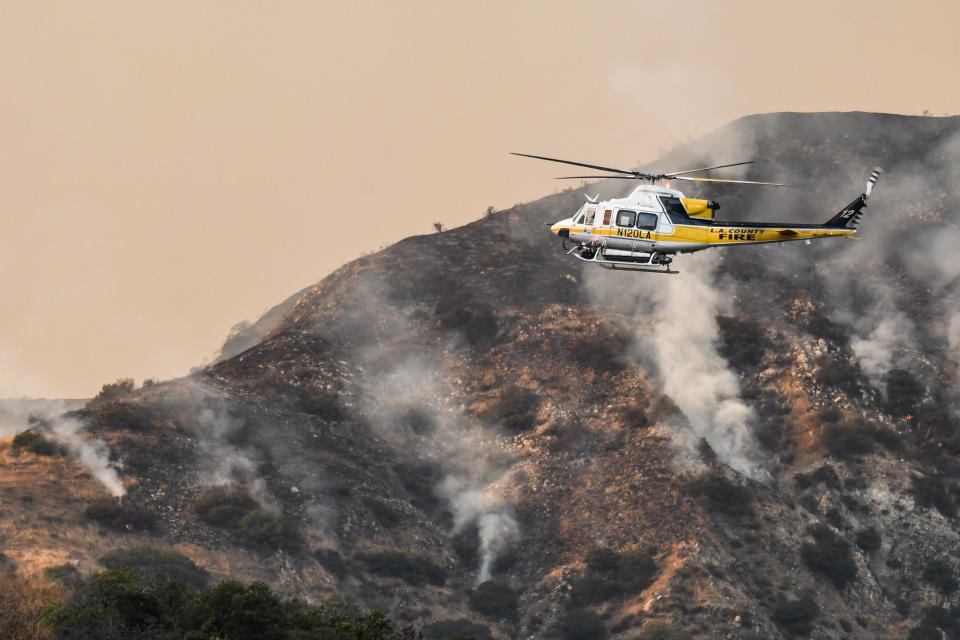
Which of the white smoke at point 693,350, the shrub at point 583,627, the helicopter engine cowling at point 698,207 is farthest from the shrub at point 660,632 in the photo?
the helicopter engine cowling at point 698,207

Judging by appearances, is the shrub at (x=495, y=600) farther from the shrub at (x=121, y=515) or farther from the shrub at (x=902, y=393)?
the shrub at (x=902, y=393)

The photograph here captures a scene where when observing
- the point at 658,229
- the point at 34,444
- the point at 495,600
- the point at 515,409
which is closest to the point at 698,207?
the point at 658,229

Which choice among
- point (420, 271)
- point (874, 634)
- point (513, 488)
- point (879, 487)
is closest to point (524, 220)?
point (420, 271)

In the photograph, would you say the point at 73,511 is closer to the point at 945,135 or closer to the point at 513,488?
the point at 513,488

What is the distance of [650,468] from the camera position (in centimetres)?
10181

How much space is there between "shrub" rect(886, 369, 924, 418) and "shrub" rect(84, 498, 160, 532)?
55487 mm

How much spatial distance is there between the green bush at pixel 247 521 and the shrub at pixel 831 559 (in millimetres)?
33729

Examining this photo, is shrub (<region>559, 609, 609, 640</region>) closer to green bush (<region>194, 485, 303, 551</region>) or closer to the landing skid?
green bush (<region>194, 485, 303, 551</region>)

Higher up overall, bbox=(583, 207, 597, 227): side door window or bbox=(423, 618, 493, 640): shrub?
bbox=(583, 207, 597, 227): side door window

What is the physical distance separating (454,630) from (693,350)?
35.9m

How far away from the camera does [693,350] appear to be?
379ft

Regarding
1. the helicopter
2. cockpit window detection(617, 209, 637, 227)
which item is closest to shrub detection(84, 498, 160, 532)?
the helicopter

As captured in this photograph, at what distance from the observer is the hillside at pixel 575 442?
91812mm

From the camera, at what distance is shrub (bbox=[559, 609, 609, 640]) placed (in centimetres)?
9106
